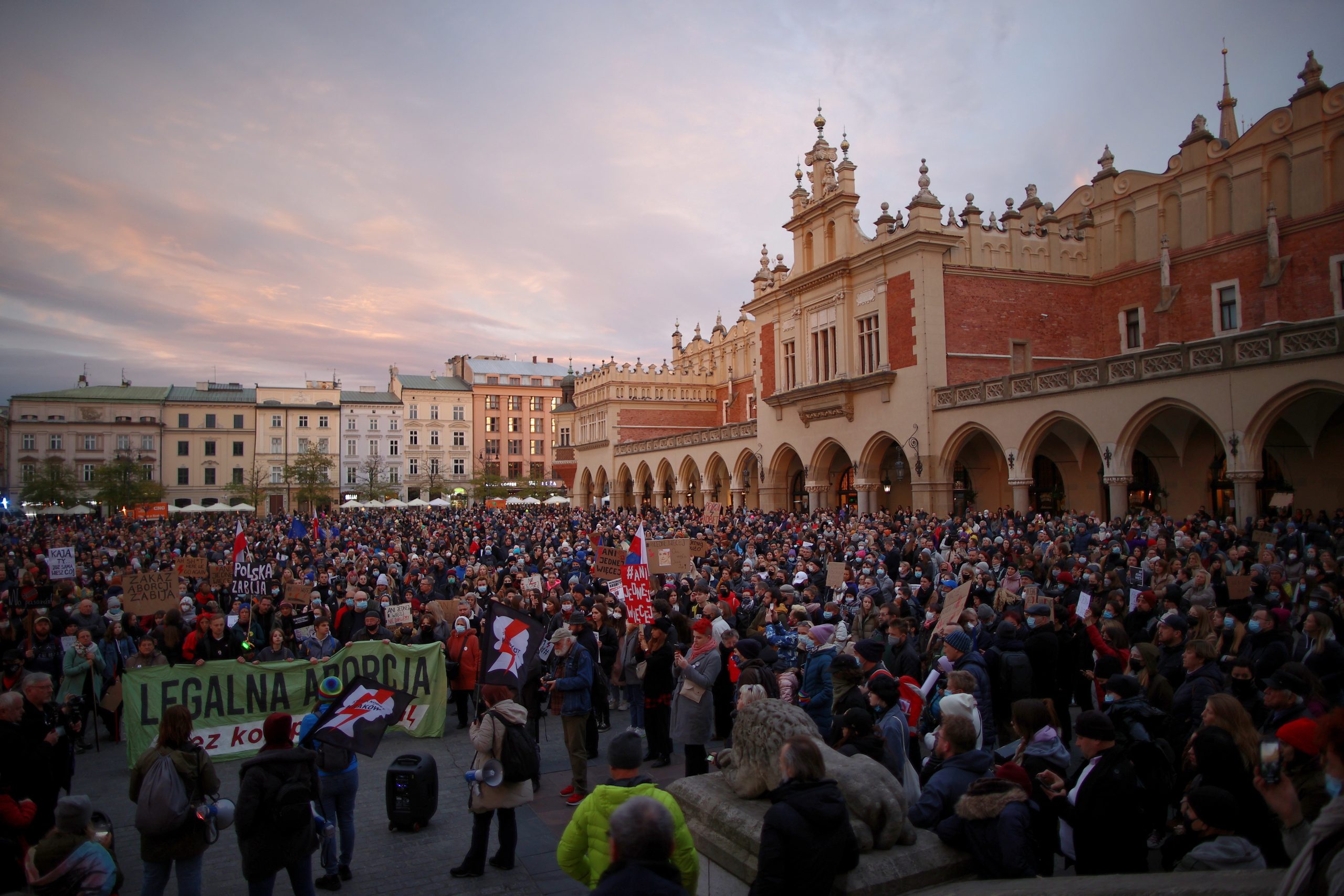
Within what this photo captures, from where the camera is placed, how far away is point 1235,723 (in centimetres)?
430

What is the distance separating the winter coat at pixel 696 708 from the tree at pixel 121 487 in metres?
63.9

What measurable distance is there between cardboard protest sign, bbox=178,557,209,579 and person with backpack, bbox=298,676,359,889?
459 inches

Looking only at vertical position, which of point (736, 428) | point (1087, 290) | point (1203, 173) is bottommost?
point (736, 428)

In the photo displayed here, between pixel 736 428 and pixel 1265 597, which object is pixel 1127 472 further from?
pixel 736 428

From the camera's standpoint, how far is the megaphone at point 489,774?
19.2 feet

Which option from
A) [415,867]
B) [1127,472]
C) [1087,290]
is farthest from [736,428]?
[415,867]

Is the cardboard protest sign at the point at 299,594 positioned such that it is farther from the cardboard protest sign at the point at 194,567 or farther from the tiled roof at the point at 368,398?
the tiled roof at the point at 368,398

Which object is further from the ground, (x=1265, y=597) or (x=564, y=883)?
(x=1265, y=597)

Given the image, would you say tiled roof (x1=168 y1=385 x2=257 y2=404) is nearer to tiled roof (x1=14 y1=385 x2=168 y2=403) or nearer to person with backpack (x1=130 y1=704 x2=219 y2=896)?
tiled roof (x1=14 y1=385 x2=168 y2=403)

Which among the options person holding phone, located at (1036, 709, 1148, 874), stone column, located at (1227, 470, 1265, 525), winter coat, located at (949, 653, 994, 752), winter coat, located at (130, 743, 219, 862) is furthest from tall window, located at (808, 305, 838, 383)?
winter coat, located at (130, 743, 219, 862)

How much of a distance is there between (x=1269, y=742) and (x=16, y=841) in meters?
6.49

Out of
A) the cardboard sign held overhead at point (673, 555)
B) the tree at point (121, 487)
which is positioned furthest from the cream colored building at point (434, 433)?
the cardboard sign held overhead at point (673, 555)

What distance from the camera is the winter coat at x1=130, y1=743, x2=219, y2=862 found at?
4883 mm

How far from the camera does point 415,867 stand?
243 inches
